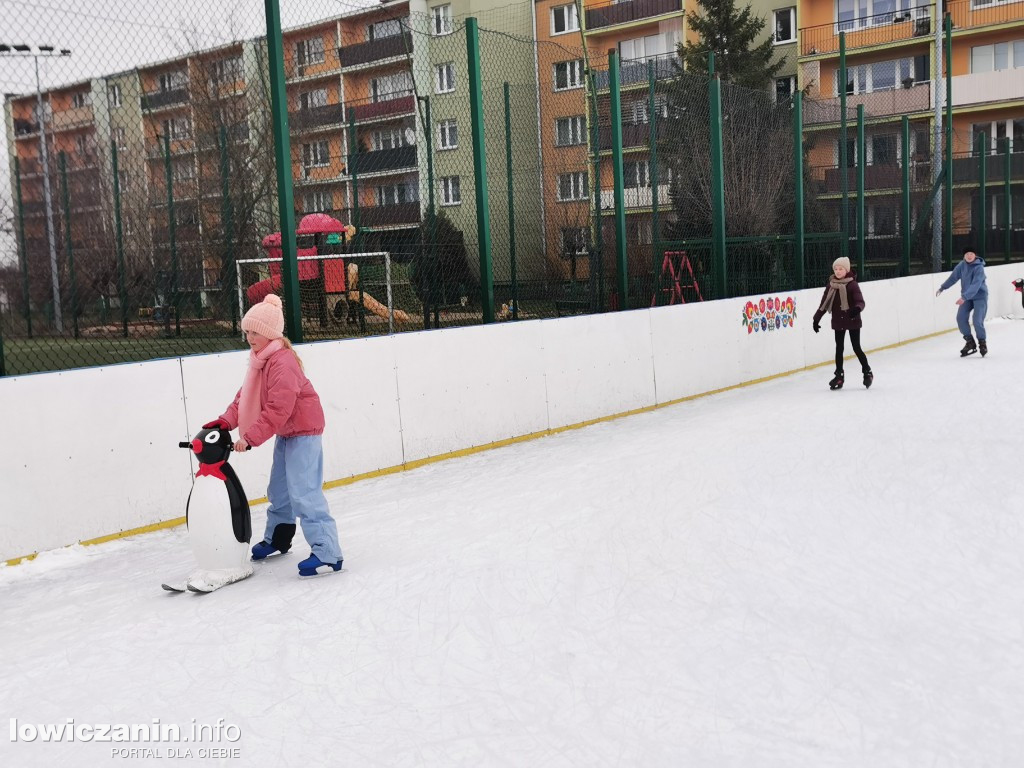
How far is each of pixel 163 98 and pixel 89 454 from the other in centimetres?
322

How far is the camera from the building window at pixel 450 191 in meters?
10.9

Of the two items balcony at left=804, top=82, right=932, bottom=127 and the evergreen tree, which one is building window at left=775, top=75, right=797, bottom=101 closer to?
the evergreen tree

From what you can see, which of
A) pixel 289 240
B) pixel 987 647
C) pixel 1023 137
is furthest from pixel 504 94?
pixel 1023 137

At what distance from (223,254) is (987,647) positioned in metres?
9.44

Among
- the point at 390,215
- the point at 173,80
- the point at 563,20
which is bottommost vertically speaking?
the point at 390,215

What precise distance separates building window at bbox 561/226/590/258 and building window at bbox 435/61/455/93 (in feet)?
7.74

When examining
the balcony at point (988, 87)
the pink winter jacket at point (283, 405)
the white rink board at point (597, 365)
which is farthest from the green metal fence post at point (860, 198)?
the balcony at point (988, 87)

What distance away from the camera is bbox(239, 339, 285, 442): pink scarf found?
16.2 feet

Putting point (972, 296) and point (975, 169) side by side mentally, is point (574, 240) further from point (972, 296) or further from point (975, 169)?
point (975, 169)

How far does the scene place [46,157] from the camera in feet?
23.2

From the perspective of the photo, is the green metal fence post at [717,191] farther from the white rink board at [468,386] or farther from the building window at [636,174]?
the white rink board at [468,386]

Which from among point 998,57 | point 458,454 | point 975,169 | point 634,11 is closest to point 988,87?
point 998,57

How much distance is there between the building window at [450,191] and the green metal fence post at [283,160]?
3.26m

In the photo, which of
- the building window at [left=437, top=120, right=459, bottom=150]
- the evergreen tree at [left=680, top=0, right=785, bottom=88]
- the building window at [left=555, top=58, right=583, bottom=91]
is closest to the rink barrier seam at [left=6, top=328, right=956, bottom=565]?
the building window at [left=437, top=120, right=459, bottom=150]
